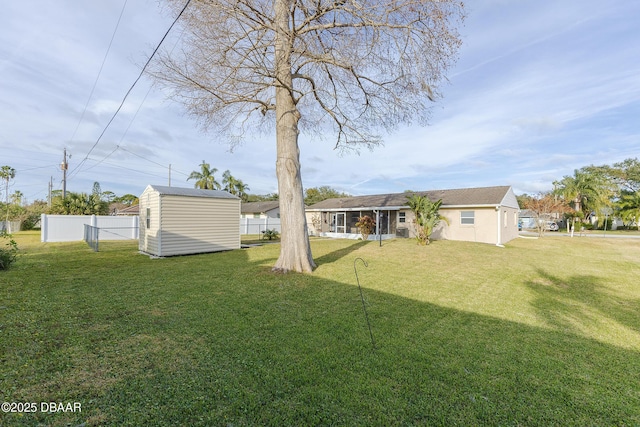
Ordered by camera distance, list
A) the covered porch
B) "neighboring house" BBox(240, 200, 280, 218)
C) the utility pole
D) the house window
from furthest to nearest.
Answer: "neighboring house" BBox(240, 200, 280, 218) → the utility pole → the covered porch → the house window

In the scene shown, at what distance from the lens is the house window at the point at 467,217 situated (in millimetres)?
17281

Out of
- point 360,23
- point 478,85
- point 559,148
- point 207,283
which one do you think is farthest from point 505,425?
point 559,148

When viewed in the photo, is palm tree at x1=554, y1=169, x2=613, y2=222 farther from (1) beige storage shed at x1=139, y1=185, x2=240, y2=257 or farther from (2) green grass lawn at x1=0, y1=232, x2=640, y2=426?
(1) beige storage shed at x1=139, y1=185, x2=240, y2=257

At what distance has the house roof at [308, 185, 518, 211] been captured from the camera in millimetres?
16938

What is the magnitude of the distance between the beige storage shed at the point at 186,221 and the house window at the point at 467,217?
531 inches

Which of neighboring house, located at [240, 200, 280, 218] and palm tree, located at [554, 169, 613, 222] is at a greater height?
palm tree, located at [554, 169, 613, 222]

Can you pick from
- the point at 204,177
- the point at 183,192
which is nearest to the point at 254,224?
the point at 183,192

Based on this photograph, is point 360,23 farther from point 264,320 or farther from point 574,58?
point 574,58

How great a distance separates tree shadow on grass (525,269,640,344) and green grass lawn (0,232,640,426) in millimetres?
47

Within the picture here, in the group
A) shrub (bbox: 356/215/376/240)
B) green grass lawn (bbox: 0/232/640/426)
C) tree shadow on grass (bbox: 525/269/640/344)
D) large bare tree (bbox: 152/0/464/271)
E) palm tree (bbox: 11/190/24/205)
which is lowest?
tree shadow on grass (bbox: 525/269/640/344)

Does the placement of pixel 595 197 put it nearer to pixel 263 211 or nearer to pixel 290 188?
pixel 263 211

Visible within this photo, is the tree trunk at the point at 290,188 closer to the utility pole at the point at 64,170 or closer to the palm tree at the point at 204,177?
the utility pole at the point at 64,170

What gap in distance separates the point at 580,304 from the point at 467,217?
12514 mm

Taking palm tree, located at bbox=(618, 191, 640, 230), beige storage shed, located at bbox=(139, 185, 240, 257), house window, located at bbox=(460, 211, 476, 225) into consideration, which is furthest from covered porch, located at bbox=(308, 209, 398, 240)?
palm tree, located at bbox=(618, 191, 640, 230)
